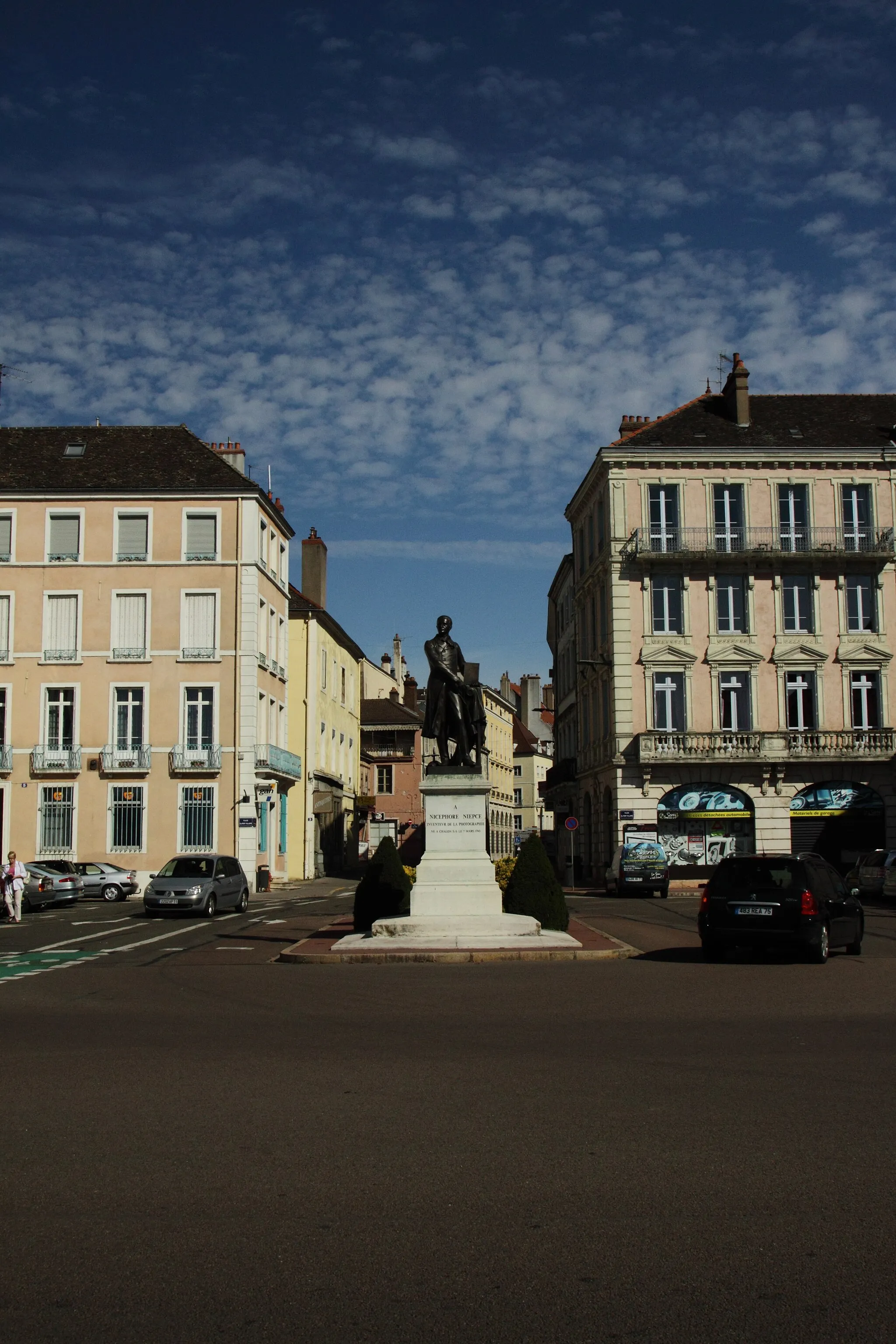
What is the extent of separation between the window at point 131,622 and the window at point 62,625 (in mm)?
1514

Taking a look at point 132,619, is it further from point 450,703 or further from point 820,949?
point 820,949

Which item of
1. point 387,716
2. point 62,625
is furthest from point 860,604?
point 387,716

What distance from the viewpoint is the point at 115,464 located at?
157 feet

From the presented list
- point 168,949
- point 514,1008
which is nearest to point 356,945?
point 168,949

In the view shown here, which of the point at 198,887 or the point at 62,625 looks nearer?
the point at 198,887

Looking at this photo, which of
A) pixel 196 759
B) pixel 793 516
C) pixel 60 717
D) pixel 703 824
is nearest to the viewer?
pixel 703 824

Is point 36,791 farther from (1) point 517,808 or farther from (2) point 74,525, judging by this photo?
(1) point 517,808

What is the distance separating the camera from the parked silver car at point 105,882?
4188cm

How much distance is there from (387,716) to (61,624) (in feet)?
105

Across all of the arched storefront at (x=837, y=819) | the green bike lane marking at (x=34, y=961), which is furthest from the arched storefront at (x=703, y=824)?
the green bike lane marking at (x=34, y=961)

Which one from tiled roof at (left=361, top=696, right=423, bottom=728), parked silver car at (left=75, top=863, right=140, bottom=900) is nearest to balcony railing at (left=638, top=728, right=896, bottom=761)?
parked silver car at (left=75, top=863, right=140, bottom=900)

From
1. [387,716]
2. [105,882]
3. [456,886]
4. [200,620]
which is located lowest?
[105,882]

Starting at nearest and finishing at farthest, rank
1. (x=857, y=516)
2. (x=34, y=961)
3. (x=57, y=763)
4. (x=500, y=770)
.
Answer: (x=34, y=961), (x=57, y=763), (x=857, y=516), (x=500, y=770)

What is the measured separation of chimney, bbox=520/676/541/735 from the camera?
120 metres
